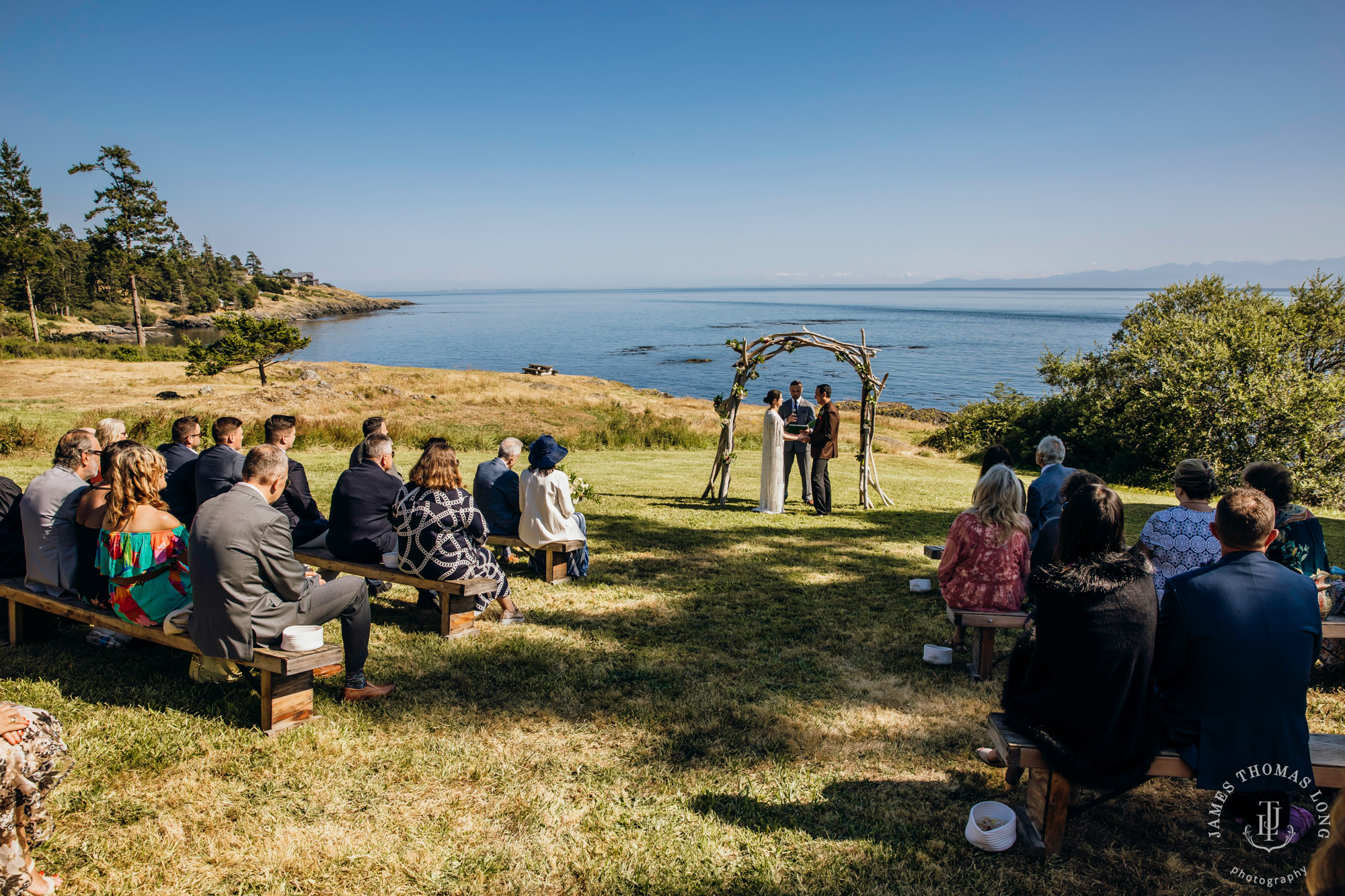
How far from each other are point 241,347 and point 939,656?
5181 centimetres

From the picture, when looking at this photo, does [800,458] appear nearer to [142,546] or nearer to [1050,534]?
[1050,534]

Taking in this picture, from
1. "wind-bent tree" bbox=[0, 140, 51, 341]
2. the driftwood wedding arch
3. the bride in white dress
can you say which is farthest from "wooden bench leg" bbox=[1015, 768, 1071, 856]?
"wind-bent tree" bbox=[0, 140, 51, 341]

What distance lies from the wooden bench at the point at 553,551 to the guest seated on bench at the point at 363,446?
143cm

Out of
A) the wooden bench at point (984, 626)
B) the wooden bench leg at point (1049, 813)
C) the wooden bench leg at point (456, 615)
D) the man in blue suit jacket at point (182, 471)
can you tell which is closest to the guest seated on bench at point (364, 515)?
the wooden bench leg at point (456, 615)

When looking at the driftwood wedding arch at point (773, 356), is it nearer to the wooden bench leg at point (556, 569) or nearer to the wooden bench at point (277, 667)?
the wooden bench leg at point (556, 569)

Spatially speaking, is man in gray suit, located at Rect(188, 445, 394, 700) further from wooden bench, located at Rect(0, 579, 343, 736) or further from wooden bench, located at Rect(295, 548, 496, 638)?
wooden bench, located at Rect(295, 548, 496, 638)

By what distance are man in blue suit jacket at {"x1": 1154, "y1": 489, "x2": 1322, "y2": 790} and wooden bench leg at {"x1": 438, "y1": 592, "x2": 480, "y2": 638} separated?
5022mm

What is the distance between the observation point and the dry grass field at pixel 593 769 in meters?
3.42

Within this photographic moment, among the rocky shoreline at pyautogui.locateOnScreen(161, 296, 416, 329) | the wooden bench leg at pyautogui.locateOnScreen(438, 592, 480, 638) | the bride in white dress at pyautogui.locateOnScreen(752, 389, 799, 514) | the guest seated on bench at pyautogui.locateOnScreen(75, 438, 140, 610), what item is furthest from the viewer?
the rocky shoreline at pyautogui.locateOnScreen(161, 296, 416, 329)

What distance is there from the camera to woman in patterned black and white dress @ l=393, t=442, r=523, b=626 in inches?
237

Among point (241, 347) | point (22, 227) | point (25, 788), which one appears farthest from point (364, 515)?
point (22, 227)

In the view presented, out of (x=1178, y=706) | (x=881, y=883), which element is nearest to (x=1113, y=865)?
(x=1178, y=706)

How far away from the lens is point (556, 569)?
8000 mm

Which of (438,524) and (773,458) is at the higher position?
(438,524)
